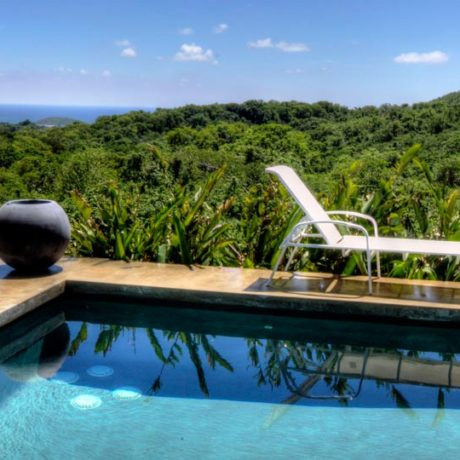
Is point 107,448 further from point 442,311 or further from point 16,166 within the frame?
point 16,166

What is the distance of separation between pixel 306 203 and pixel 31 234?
6.46 feet

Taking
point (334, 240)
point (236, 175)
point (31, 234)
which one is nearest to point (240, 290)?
point (334, 240)

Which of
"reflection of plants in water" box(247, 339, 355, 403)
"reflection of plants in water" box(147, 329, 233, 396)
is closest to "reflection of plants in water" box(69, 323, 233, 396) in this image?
"reflection of plants in water" box(147, 329, 233, 396)

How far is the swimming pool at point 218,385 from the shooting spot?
9.54 feet

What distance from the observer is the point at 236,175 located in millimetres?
20391

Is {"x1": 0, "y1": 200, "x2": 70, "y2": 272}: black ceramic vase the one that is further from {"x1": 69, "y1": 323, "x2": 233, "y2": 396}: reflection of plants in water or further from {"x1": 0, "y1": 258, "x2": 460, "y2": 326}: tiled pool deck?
{"x1": 69, "y1": 323, "x2": 233, "y2": 396}: reflection of plants in water

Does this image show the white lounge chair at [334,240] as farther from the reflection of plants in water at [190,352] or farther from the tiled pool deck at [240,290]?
the reflection of plants in water at [190,352]

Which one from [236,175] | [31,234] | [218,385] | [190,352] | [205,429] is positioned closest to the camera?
[205,429]

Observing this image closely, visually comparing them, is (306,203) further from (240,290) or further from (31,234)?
(31,234)

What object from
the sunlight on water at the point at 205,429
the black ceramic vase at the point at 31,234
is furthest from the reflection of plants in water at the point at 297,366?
the black ceramic vase at the point at 31,234

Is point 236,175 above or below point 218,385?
above

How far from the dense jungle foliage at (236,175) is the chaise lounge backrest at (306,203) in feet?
1.47

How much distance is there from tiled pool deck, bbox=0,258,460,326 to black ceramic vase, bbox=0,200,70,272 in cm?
13

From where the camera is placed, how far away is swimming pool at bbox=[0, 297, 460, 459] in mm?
2908
